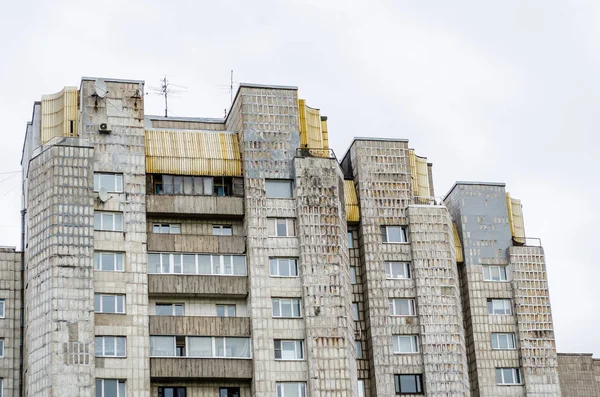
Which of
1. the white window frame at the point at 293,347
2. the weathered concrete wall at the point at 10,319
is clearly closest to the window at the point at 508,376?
the white window frame at the point at 293,347

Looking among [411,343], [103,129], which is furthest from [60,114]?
[411,343]

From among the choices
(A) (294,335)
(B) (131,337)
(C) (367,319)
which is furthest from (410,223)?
(B) (131,337)

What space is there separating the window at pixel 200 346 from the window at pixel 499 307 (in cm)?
2004

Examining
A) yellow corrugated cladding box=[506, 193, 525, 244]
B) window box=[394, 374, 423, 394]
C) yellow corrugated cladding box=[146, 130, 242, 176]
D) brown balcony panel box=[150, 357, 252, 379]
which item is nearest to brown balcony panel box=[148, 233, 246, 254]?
yellow corrugated cladding box=[146, 130, 242, 176]

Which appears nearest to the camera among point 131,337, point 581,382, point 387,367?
point 131,337

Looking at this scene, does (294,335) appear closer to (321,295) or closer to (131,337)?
(321,295)

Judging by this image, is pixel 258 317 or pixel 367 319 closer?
pixel 258 317

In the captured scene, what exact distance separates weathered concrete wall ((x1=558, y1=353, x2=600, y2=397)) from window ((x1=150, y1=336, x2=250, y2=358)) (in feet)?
103

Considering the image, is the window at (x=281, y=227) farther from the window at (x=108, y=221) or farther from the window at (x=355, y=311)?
the window at (x=108, y=221)

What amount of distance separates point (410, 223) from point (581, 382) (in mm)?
22831

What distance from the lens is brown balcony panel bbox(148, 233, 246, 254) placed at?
84.4 metres

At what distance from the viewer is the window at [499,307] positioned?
9294 centimetres

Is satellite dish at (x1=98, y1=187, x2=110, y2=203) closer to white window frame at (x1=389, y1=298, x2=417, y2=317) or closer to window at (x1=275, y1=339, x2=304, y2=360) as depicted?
window at (x1=275, y1=339, x2=304, y2=360)

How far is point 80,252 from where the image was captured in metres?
80.8
